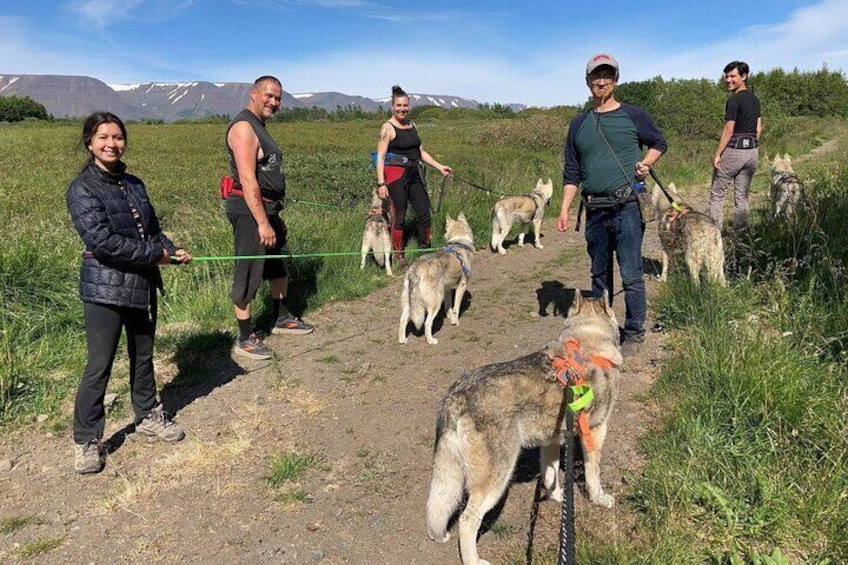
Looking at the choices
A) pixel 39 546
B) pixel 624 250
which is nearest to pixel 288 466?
pixel 39 546

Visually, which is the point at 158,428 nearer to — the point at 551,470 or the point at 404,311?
the point at 404,311

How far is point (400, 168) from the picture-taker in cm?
711

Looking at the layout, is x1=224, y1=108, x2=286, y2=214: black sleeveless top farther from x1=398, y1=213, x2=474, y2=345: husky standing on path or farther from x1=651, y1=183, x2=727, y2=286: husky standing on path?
x1=651, y1=183, x2=727, y2=286: husky standing on path

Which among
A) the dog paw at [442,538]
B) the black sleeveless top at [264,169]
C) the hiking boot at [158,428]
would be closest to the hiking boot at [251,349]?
the hiking boot at [158,428]

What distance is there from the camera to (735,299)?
15.2 feet

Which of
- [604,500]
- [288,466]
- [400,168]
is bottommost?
[288,466]

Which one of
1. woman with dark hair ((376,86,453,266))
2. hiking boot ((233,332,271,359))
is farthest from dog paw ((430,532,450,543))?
woman with dark hair ((376,86,453,266))

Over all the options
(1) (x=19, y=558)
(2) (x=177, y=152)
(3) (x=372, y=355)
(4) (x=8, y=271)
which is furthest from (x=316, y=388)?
(2) (x=177, y=152)

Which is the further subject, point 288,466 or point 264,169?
point 264,169

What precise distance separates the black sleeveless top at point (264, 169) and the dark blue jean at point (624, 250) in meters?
3.12

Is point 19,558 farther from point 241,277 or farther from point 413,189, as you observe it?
point 413,189

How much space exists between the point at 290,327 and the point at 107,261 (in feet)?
9.02

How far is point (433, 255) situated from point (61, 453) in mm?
3894

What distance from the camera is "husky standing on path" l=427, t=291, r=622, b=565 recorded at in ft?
7.93
